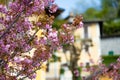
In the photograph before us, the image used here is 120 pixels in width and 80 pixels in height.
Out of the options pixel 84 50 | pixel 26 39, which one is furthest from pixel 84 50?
pixel 26 39

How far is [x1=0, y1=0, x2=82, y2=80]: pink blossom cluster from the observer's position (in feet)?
26.3

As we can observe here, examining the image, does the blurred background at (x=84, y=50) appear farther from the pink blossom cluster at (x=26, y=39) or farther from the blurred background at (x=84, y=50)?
the pink blossom cluster at (x=26, y=39)

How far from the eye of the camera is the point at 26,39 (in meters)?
8.20

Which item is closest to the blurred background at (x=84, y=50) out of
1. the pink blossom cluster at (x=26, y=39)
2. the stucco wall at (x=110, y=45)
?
the stucco wall at (x=110, y=45)

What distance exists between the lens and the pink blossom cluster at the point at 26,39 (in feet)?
26.3

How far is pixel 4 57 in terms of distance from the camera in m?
8.02

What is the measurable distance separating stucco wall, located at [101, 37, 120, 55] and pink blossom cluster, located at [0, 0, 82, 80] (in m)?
51.6

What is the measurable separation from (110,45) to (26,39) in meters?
52.2

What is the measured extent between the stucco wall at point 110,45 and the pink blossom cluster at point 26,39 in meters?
51.6

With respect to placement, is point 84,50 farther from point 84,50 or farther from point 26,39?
point 26,39

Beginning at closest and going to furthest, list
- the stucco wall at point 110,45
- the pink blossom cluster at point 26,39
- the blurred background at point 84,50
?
the pink blossom cluster at point 26,39 < the blurred background at point 84,50 < the stucco wall at point 110,45

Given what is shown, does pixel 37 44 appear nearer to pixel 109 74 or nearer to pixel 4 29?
pixel 4 29

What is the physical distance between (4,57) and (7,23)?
1.92ft

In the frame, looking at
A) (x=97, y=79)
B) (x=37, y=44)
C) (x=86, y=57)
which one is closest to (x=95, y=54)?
(x=86, y=57)
